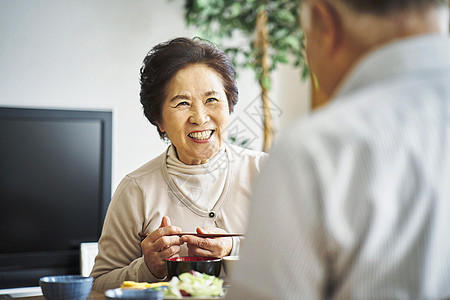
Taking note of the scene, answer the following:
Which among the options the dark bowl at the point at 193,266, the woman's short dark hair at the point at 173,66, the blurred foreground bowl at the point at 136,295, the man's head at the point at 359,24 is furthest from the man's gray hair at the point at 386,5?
the woman's short dark hair at the point at 173,66

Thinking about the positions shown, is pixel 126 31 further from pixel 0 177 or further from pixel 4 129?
pixel 0 177

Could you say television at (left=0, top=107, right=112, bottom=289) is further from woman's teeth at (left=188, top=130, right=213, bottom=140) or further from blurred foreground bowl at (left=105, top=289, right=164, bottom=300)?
blurred foreground bowl at (left=105, top=289, right=164, bottom=300)

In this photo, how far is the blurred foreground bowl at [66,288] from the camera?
1015 mm

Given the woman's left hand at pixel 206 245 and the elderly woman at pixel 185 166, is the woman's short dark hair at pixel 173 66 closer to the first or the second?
the elderly woman at pixel 185 166

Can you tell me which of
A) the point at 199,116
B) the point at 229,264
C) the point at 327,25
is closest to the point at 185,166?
the point at 199,116

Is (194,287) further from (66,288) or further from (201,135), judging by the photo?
(201,135)

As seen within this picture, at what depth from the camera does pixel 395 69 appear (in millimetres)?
605

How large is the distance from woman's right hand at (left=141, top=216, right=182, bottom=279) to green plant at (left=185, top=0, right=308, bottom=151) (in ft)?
6.98

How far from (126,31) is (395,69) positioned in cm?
309

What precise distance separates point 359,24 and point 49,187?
2.83 metres

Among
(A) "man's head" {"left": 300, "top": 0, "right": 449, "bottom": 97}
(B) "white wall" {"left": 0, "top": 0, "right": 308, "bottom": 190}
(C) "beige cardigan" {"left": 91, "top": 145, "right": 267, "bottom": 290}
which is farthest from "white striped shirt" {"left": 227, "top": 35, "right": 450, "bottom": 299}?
(B) "white wall" {"left": 0, "top": 0, "right": 308, "bottom": 190}

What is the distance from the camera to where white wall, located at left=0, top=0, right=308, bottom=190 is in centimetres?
324

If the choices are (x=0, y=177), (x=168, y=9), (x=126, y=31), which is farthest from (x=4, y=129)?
(x=168, y=9)

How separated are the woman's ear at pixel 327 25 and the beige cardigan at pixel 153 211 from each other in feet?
3.38
